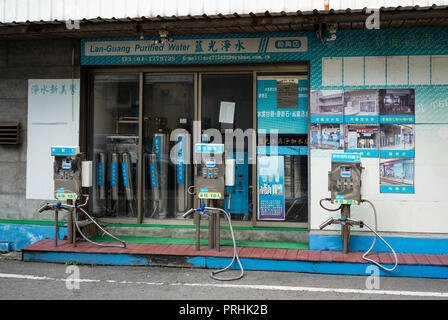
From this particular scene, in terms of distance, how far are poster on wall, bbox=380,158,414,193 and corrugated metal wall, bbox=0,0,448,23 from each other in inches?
89.3

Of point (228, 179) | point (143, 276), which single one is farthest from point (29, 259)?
point (228, 179)

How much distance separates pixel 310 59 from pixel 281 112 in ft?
3.32

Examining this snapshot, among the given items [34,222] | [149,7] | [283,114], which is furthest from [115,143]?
[283,114]

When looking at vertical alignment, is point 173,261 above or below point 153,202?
below

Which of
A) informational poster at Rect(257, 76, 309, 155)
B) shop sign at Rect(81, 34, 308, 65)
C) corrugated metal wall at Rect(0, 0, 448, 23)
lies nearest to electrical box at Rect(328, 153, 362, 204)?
informational poster at Rect(257, 76, 309, 155)

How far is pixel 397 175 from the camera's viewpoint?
698cm

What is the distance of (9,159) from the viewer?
8.24 m

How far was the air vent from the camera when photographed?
320 inches

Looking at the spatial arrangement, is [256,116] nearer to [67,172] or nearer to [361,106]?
[361,106]

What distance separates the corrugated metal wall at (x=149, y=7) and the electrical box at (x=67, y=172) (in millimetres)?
2074

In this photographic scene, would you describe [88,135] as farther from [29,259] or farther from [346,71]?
[346,71]

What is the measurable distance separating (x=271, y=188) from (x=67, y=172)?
334cm

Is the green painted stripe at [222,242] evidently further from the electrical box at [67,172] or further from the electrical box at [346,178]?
the electrical box at [346,178]

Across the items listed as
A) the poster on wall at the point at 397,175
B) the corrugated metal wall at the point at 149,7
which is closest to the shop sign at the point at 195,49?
the corrugated metal wall at the point at 149,7
